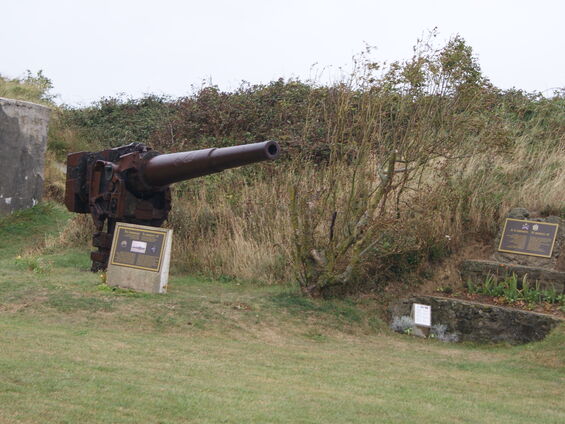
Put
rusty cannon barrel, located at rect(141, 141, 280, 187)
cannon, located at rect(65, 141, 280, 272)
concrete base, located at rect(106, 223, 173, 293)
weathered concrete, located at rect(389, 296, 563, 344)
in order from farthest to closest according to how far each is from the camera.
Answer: concrete base, located at rect(106, 223, 173, 293)
cannon, located at rect(65, 141, 280, 272)
weathered concrete, located at rect(389, 296, 563, 344)
rusty cannon barrel, located at rect(141, 141, 280, 187)

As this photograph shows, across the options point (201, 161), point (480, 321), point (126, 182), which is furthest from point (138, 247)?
point (480, 321)

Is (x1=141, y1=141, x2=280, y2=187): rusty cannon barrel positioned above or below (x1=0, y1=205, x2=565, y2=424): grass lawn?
above

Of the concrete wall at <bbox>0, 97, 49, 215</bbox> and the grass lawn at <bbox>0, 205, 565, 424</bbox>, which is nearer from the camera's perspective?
the grass lawn at <bbox>0, 205, 565, 424</bbox>

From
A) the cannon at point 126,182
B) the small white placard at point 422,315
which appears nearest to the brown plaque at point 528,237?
the small white placard at point 422,315

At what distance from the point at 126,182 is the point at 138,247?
0.95m

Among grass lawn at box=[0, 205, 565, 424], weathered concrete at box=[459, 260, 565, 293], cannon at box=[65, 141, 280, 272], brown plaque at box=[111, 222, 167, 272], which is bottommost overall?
grass lawn at box=[0, 205, 565, 424]

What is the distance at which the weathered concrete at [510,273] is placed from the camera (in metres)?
10.6

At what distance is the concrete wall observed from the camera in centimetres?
1744

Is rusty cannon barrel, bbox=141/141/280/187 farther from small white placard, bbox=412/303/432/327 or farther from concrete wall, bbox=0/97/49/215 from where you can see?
concrete wall, bbox=0/97/49/215

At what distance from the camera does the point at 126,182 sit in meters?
10.4

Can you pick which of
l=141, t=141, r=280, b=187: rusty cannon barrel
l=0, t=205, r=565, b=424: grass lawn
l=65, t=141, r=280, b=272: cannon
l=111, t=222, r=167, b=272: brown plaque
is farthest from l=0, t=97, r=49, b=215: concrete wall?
l=141, t=141, r=280, b=187: rusty cannon barrel

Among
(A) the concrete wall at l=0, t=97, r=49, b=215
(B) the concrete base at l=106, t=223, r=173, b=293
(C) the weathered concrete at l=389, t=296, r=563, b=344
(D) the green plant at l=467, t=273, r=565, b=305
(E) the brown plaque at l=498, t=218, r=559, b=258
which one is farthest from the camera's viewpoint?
(A) the concrete wall at l=0, t=97, r=49, b=215

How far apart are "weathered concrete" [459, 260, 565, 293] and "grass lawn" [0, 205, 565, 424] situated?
150 cm

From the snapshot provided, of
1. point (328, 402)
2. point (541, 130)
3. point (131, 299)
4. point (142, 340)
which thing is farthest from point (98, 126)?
point (328, 402)
